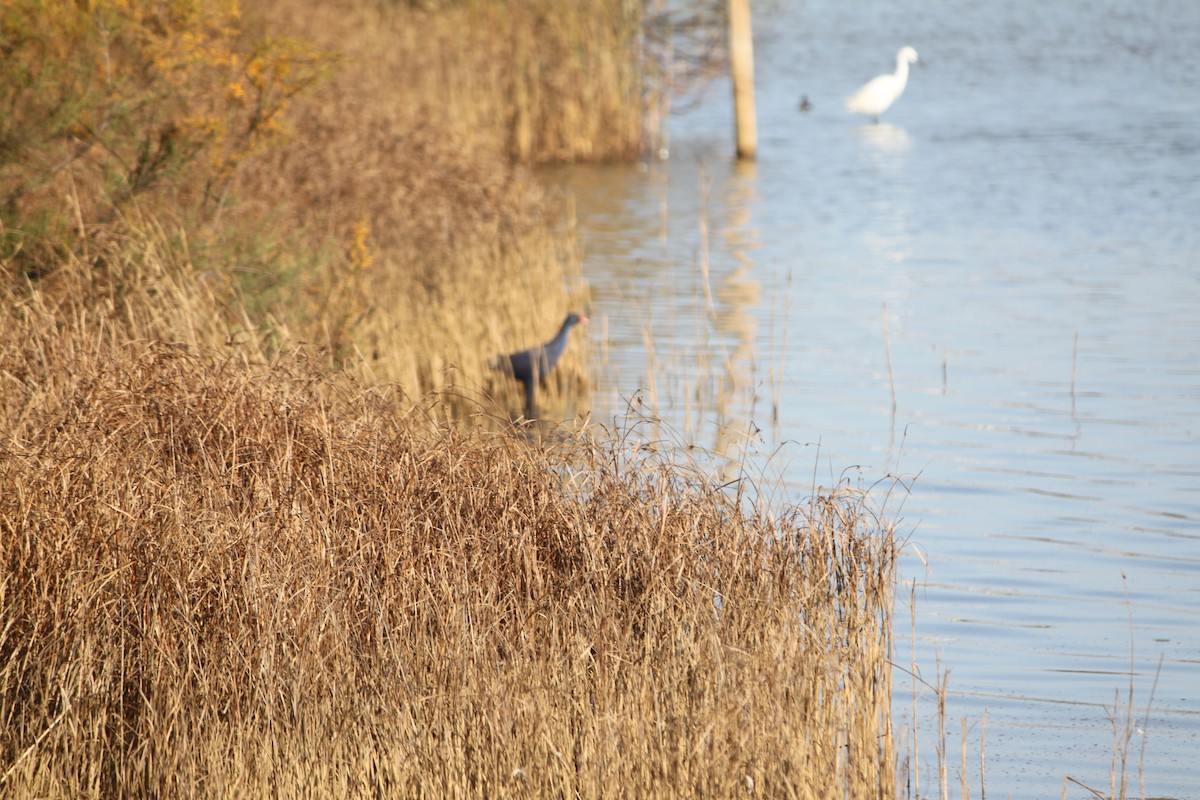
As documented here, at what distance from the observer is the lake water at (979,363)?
5480 mm

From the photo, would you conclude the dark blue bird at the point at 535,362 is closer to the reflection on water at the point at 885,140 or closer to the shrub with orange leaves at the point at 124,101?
the shrub with orange leaves at the point at 124,101

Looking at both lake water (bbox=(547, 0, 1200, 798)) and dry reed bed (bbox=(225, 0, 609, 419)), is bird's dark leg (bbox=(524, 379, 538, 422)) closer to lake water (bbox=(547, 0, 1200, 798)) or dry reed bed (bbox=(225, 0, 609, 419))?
dry reed bed (bbox=(225, 0, 609, 419))

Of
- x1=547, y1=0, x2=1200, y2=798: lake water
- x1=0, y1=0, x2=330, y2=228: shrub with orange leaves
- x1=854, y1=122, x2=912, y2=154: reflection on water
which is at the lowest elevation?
x1=547, y1=0, x2=1200, y2=798: lake water

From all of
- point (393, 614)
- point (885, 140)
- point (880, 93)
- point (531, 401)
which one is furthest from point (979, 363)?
point (880, 93)

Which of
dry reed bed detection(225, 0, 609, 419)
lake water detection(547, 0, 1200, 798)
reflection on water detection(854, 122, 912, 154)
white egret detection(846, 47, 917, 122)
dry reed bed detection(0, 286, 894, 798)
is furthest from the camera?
white egret detection(846, 47, 917, 122)

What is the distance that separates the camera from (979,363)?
1000 centimetres

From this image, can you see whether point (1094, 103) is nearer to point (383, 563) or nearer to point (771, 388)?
point (771, 388)

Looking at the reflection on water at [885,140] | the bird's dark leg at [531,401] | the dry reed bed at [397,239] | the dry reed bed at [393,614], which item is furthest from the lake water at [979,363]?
the dry reed bed at [397,239]

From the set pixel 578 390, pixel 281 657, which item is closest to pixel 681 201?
pixel 578 390

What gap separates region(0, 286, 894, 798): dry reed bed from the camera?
3.88 metres

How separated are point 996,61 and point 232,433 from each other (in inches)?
1123

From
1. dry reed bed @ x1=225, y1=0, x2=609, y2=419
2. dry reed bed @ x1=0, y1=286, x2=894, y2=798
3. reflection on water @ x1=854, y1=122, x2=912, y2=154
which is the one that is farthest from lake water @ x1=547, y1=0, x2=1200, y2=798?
dry reed bed @ x1=225, y1=0, x2=609, y2=419

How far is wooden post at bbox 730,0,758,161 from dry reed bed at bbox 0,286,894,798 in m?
15.9

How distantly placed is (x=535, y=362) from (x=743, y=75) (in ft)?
42.8
